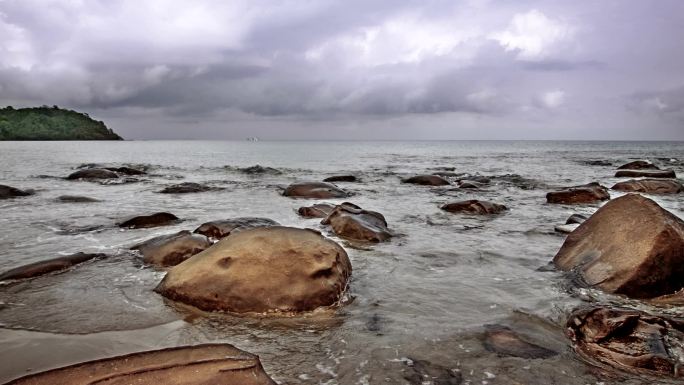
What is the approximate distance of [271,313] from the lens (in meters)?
4.25

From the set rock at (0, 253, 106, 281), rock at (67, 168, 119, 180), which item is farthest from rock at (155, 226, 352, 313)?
rock at (67, 168, 119, 180)

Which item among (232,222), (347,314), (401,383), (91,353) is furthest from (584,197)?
(91,353)

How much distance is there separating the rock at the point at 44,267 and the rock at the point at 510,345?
5129mm

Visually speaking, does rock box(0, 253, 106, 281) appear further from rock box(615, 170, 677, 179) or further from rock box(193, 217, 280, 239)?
rock box(615, 170, 677, 179)

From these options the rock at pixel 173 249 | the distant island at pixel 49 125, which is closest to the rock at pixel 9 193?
the rock at pixel 173 249

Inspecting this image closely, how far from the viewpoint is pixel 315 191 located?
14.3 m

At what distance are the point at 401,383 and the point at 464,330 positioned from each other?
1116 millimetres

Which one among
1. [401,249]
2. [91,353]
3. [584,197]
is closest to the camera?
[91,353]

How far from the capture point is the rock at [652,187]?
1536cm

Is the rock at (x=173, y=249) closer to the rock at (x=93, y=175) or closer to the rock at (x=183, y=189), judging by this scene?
the rock at (x=183, y=189)

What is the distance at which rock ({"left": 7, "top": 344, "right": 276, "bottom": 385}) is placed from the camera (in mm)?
2668

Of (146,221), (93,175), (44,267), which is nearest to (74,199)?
(146,221)

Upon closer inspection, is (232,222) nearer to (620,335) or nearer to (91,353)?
(91,353)

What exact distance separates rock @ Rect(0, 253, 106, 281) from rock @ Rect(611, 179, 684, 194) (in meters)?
16.7
